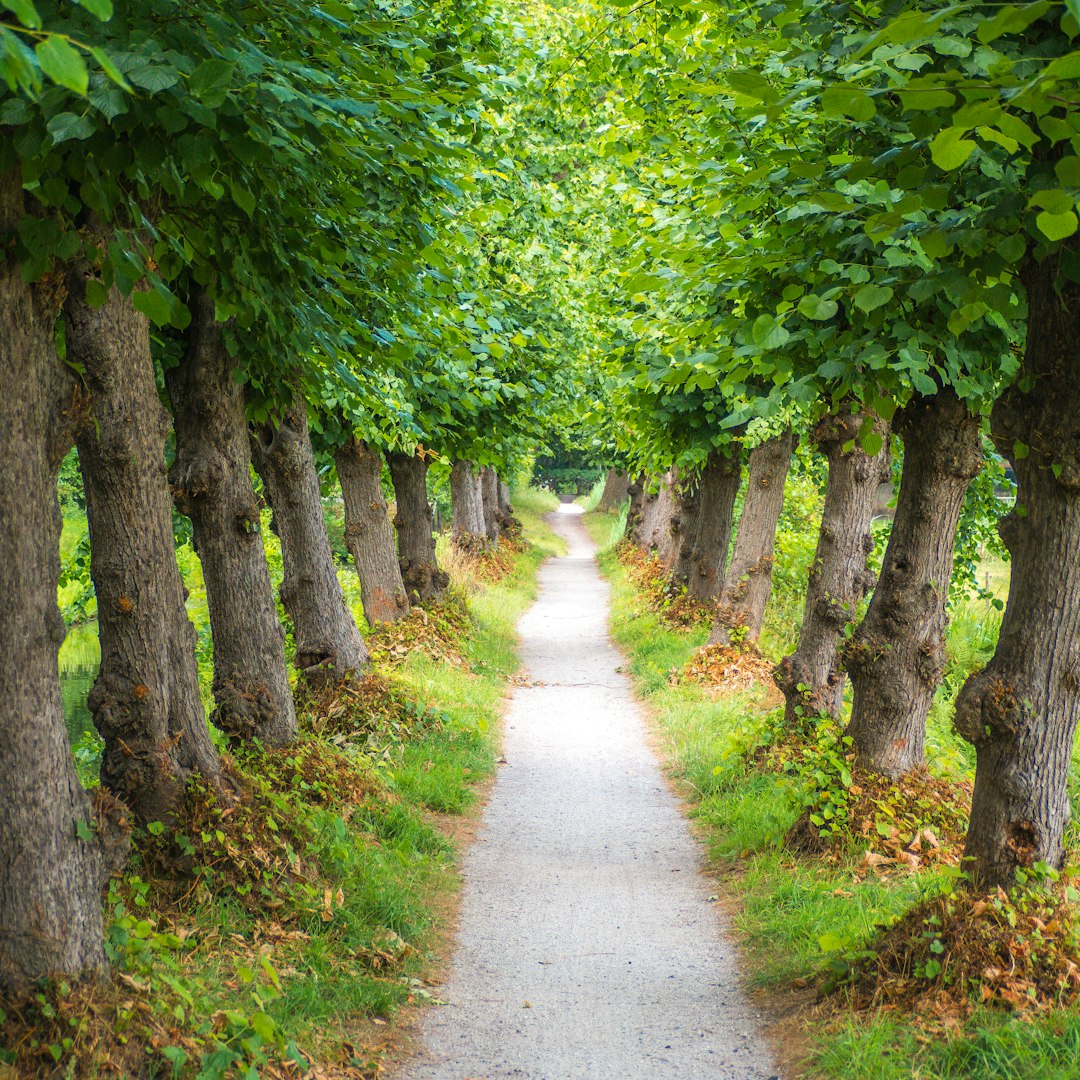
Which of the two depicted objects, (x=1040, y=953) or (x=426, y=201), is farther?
(x=426, y=201)

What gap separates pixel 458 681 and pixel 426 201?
810 cm

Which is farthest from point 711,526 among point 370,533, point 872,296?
point 872,296

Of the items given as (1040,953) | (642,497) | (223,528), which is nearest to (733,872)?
(1040,953)

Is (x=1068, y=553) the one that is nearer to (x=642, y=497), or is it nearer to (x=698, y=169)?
(x=698, y=169)

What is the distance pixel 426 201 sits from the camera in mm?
7188

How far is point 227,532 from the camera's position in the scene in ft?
25.8

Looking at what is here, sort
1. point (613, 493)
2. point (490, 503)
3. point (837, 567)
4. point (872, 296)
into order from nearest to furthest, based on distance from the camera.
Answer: point (872, 296), point (837, 567), point (490, 503), point (613, 493)

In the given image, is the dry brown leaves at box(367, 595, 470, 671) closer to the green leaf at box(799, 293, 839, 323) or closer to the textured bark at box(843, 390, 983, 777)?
the textured bark at box(843, 390, 983, 777)

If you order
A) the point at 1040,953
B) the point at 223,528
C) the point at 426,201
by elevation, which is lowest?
the point at 1040,953

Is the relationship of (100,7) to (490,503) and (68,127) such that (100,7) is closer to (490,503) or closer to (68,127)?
(68,127)

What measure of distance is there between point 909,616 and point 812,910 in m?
2.27

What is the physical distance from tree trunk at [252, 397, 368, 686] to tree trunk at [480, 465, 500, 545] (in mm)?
20351

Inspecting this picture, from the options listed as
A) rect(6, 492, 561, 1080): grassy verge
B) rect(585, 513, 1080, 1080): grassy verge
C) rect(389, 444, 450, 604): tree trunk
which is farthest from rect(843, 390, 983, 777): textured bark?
rect(389, 444, 450, 604): tree trunk

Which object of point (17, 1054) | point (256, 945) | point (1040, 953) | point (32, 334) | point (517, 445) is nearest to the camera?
point (17, 1054)
